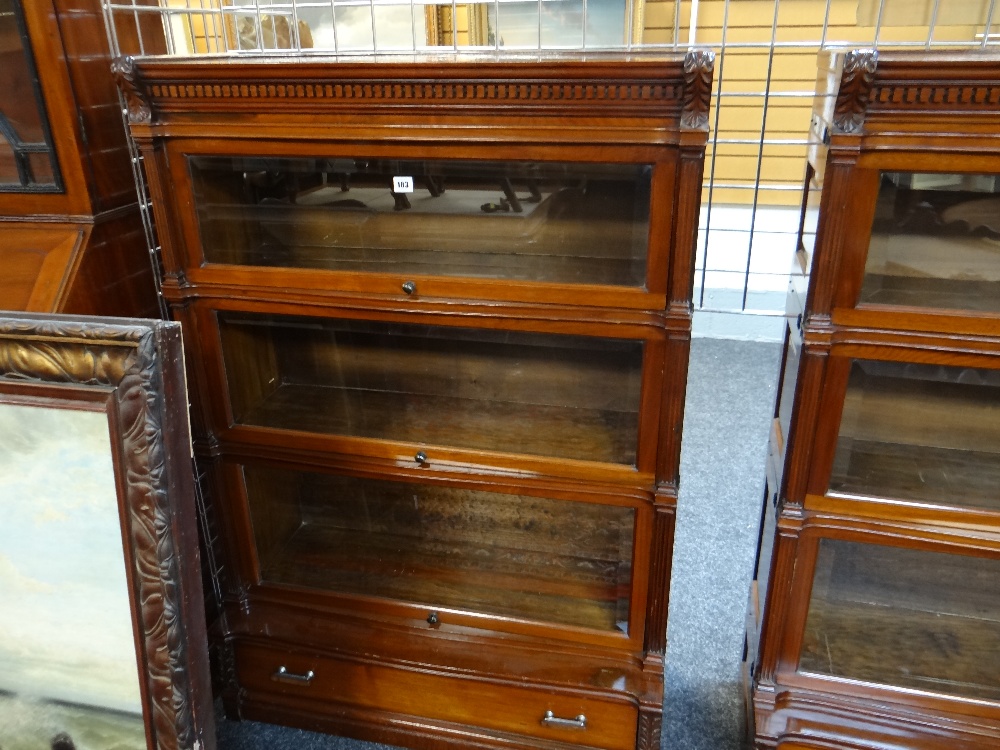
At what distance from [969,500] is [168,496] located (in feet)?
3.48

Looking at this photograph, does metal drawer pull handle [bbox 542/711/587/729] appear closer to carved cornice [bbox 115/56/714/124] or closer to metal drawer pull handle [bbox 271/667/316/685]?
metal drawer pull handle [bbox 271/667/316/685]

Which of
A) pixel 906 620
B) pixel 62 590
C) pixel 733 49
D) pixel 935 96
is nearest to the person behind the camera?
pixel 935 96

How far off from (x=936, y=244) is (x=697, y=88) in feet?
1.30

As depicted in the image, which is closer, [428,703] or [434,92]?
[434,92]

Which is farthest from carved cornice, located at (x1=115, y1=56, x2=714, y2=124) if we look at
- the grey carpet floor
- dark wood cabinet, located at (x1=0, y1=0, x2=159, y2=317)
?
the grey carpet floor

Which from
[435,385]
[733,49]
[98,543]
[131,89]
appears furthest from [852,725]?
[733,49]

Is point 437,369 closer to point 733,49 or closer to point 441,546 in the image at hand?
point 441,546

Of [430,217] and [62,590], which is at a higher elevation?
[430,217]

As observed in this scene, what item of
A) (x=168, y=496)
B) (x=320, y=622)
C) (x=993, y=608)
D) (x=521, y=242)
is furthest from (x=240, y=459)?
(x=993, y=608)

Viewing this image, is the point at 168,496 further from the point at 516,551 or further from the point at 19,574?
the point at 516,551

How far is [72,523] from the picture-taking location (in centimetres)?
96

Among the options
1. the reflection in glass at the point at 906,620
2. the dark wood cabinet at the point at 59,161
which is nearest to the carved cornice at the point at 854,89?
the reflection in glass at the point at 906,620

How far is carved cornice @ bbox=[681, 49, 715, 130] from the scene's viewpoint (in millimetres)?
903

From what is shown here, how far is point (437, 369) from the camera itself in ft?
4.54
